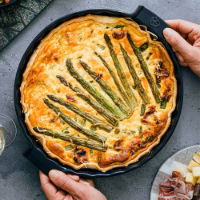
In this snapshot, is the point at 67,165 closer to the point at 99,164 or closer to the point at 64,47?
the point at 99,164

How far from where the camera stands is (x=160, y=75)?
12.4 feet

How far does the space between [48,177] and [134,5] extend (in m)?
2.17

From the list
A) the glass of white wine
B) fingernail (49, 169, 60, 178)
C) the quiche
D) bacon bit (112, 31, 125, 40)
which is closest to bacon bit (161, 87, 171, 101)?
the quiche

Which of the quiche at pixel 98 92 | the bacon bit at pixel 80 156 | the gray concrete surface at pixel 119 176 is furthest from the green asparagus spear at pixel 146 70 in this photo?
the bacon bit at pixel 80 156

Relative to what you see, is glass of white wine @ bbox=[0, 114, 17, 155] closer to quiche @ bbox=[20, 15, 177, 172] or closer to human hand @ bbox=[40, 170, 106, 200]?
quiche @ bbox=[20, 15, 177, 172]

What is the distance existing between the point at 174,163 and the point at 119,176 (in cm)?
65

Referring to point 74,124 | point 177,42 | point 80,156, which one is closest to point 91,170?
point 80,156

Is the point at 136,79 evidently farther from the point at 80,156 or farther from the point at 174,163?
the point at 174,163

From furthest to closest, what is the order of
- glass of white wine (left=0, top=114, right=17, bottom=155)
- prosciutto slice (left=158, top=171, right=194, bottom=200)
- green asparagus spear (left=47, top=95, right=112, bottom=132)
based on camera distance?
glass of white wine (left=0, top=114, right=17, bottom=155) < prosciutto slice (left=158, top=171, right=194, bottom=200) < green asparagus spear (left=47, top=95, right=112, bottom=132)

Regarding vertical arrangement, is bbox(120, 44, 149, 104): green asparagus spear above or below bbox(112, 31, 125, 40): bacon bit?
A: below

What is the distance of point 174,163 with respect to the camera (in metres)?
4.20

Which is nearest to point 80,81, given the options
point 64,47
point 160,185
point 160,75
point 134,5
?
point 64,47

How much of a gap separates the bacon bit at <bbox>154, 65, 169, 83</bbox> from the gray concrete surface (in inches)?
22.2

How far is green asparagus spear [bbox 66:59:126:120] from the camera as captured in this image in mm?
3809
